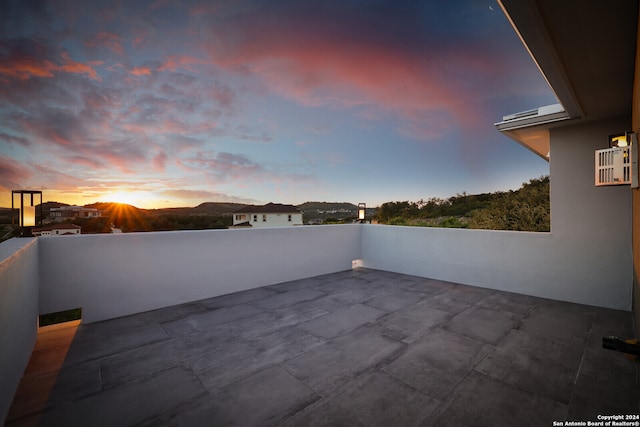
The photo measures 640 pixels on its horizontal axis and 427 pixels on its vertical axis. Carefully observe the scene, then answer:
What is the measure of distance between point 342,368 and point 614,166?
10.2ft

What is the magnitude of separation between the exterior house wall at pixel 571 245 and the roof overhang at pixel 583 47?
0.72 meters

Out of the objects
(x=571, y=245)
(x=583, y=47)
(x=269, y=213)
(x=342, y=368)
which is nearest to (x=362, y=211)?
(x=571, y=245)

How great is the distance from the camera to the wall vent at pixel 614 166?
254 centimetres

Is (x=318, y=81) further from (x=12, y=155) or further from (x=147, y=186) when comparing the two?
(x=12, y=155)

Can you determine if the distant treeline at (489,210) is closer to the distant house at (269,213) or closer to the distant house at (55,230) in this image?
the distant house at (269,213)

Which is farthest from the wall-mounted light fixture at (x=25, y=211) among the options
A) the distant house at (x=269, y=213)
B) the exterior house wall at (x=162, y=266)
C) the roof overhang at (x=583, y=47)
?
the distant house at (x=269, y=213)

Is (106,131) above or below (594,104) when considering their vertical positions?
above

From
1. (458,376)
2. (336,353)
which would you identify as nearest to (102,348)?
(336,353)

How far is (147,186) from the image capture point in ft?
26.5

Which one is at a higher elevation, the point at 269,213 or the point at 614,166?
the point at 614,166

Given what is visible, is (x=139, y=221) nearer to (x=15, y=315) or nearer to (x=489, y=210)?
(x=15, y=315)

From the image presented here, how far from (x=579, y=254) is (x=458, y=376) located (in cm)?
331

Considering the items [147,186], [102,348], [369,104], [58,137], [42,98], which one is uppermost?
[369,104]

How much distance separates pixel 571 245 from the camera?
4133 millimetres
